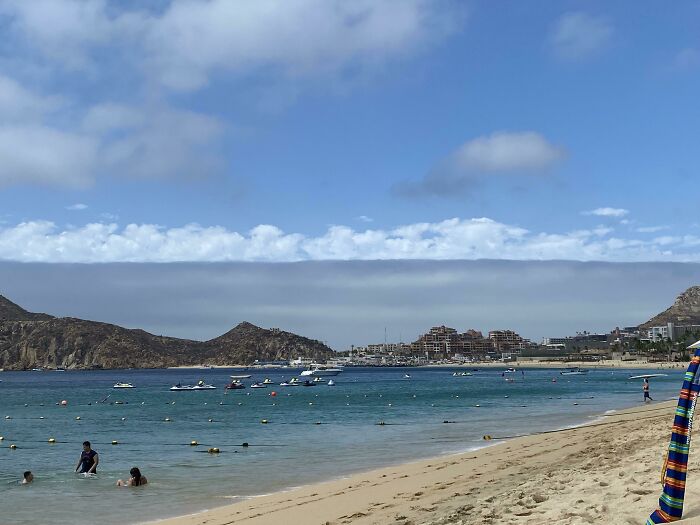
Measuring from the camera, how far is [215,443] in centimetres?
3316

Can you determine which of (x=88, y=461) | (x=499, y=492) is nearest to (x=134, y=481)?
(x=88, y=461)

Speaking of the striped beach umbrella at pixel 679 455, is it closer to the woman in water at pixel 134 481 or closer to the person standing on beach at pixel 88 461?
the woman in water at pixel 134 481

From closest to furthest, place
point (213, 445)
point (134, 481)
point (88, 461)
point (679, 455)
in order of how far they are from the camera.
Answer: point (679, 455) < point (134, 481) < point (88, 461) < point (213, 445)

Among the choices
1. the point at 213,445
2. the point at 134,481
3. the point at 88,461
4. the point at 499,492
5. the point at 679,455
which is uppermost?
the point at 679,455

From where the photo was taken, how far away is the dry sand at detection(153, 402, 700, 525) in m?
10.5

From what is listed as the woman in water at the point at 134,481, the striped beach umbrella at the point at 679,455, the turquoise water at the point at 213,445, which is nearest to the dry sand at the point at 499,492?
the striped beach umbrella at the point at 679,455

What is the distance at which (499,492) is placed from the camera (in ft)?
46.5

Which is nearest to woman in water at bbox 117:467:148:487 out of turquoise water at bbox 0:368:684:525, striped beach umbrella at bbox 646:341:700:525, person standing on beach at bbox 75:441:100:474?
turquoise water at bbox 0:368:684:525

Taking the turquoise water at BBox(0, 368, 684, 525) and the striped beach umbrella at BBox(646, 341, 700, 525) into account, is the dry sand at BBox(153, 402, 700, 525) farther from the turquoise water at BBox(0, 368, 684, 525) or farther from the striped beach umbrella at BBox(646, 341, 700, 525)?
the turquoise water at BBox(0, 368, 684, 525)

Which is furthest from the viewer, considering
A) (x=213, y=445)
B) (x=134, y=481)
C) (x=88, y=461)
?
(x=213, y=445)

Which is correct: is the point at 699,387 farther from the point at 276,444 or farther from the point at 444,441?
the point at 276,444

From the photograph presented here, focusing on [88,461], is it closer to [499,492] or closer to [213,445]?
[213,445]

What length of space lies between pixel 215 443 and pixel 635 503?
25766 mm

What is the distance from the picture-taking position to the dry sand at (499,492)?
1052cm
